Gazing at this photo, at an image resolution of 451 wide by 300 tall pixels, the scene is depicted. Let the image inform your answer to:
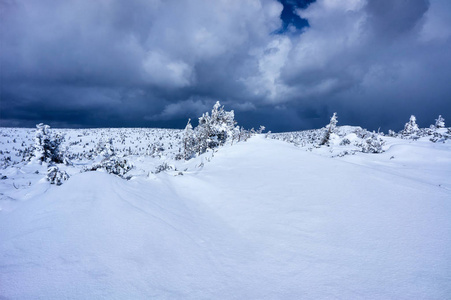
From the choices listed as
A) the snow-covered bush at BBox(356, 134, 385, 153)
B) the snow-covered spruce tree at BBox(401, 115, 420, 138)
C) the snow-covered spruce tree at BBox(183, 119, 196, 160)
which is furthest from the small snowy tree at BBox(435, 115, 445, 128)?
the snow-covered spruce tree at BBox(183, 119, 196, 160)

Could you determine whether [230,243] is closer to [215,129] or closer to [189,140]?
[215,129]

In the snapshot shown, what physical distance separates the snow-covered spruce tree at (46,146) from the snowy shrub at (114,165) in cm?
1036

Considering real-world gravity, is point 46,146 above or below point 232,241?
above

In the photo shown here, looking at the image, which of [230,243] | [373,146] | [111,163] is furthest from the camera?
[373,146]

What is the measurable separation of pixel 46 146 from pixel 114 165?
38.2ft

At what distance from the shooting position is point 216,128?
2733 centimetres

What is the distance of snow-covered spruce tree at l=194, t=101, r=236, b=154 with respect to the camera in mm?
27328

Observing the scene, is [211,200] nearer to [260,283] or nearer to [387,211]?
[260,283]

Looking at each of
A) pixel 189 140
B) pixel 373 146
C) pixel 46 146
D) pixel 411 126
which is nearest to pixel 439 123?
pixel 411 126

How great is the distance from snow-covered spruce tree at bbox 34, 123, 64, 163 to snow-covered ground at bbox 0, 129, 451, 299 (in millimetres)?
16174

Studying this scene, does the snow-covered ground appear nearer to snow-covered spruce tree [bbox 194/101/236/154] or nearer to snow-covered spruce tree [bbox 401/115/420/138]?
snow-covered spruce tree [bbox 194/101/236/154]

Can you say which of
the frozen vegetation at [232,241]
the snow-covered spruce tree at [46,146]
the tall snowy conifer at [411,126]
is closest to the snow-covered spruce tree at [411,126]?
the tall snowy conifer at [411,126]

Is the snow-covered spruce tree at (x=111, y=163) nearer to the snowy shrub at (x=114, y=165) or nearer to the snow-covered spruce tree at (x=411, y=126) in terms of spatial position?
the snowy shrub at (x=114, y=165)

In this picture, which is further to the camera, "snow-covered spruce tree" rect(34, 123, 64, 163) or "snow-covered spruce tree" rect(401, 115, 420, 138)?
"snow-covered spruce tree" rect(401, 115, 420, 138)
